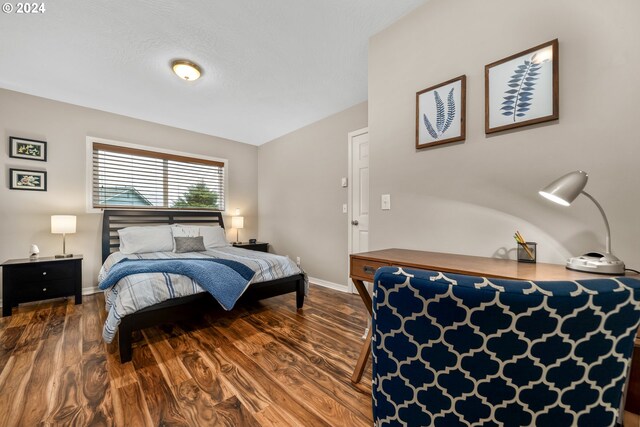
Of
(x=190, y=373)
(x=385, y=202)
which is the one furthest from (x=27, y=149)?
(x=385, y=202)

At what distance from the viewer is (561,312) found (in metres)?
0.52

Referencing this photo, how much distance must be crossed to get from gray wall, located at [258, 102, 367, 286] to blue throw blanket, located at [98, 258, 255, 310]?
1593mm

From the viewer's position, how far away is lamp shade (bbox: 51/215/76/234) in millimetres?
2996

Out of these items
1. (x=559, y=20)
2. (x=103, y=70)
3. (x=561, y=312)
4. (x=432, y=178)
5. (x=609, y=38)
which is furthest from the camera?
(x=103, y=70)

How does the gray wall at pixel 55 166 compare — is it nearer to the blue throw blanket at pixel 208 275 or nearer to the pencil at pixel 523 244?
the blue throw blanket at pixel 208 275

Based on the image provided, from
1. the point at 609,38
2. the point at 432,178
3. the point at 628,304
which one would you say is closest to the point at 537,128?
the point at 609,38

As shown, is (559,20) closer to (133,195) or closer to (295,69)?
(295,69)

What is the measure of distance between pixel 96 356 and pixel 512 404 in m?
2.53

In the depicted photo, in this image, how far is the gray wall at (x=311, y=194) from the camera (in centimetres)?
367

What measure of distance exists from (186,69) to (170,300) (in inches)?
85.2

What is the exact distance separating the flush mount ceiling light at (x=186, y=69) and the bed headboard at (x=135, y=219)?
7.22 ft

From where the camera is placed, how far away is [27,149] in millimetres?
3121

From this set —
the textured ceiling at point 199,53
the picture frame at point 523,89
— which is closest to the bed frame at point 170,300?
the textured ceiling at point 199,53

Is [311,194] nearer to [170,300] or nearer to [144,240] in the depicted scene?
[144,240]
